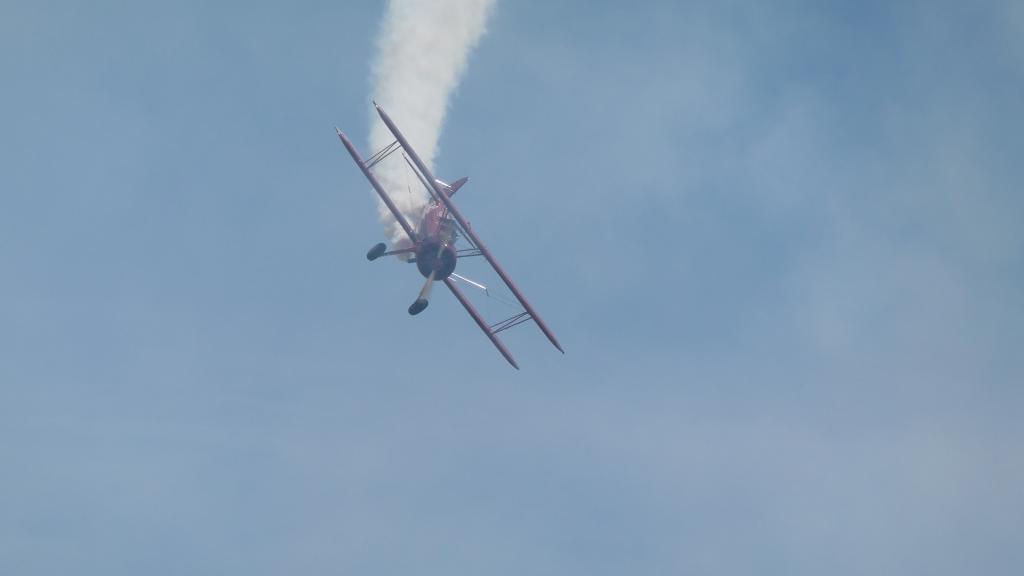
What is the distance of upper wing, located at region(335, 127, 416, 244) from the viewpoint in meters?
55.5

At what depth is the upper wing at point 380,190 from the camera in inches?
2185

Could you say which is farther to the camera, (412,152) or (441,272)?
(441,272)

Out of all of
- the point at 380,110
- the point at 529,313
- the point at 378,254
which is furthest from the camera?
the point at 529,313

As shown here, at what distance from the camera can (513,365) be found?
2468 inches

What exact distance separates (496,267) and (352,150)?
1047 centimetres

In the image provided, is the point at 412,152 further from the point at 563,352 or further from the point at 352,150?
the point at 563,352

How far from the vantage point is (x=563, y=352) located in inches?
2440

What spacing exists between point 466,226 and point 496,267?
3.23 m

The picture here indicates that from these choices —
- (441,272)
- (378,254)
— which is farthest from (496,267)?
(378,254)

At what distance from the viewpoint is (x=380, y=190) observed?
56406 millimetres

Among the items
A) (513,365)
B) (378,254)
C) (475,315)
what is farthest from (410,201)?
(513,365)

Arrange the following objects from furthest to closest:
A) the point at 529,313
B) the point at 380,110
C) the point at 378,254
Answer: the point at 529,313
the point at 378,254
the point at 380,110

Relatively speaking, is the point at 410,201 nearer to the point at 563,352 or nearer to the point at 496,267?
the point at 496,267

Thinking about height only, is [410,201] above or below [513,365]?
above
